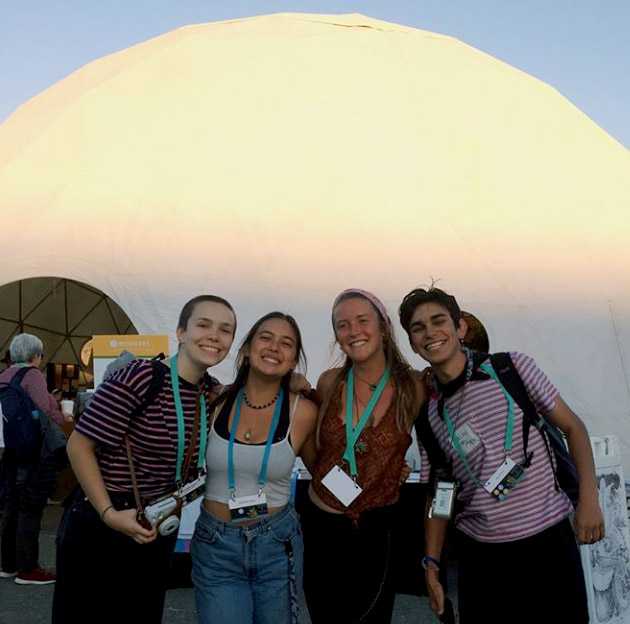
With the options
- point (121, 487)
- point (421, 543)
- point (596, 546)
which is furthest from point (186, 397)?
point (596, 546)

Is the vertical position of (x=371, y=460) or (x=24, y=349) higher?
(x=24, y=349)

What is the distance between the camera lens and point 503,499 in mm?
2699

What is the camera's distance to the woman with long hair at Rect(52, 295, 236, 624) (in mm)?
2623

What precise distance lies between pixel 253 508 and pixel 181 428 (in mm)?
381

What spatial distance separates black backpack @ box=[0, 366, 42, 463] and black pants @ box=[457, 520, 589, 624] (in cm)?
375

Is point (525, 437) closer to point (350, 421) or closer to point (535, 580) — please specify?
point (535, 580)

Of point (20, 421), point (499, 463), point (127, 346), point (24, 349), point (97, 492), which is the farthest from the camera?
point (127, 346)

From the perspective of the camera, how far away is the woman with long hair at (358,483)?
291cm

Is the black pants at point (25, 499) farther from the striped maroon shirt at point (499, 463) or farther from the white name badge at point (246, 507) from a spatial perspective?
the striped maroon shirt at point (499, 463)

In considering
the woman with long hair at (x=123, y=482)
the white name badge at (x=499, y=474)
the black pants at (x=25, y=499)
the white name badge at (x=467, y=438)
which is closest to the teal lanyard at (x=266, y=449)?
the woman with long hair at (x=123, y=482)

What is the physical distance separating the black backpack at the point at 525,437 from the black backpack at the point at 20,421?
3.51 metres

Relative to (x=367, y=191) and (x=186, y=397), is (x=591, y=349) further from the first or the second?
(x=186, y=397)

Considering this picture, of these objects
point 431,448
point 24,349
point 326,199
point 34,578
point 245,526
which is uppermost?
point 326,199

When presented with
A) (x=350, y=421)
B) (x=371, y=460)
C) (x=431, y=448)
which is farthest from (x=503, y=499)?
(x=350, y=421)
